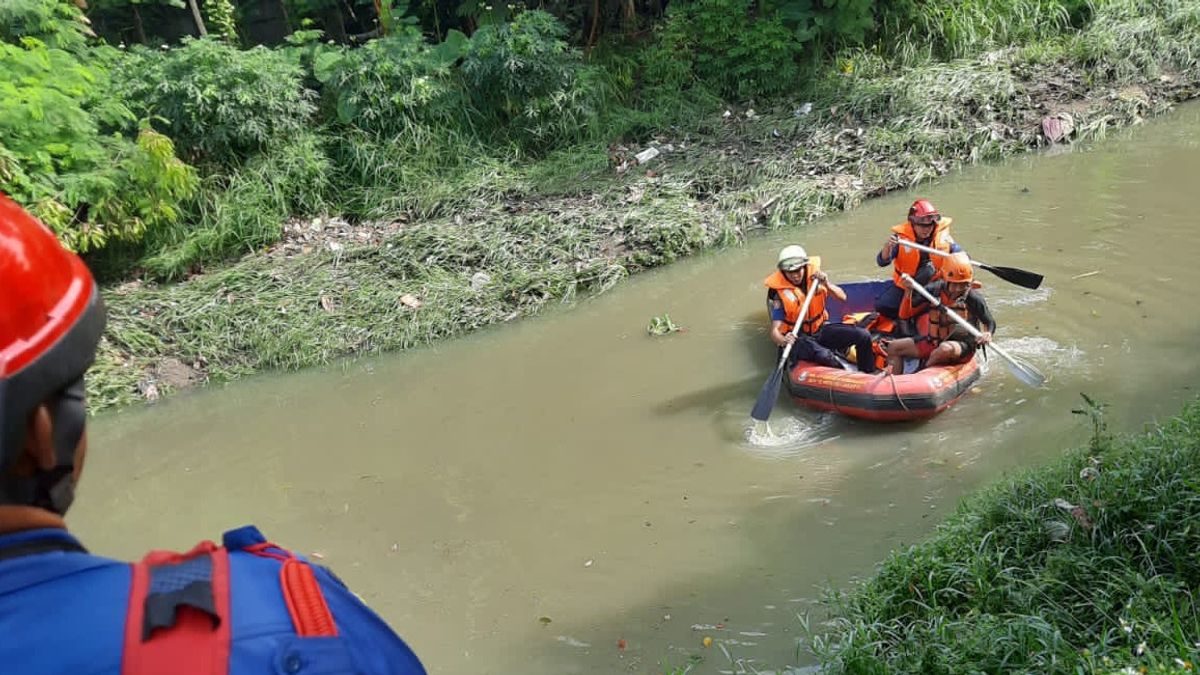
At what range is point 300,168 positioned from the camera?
10.2 metres

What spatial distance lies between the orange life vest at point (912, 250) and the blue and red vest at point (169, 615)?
6.10 meters

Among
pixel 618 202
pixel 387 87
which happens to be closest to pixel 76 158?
pixel 387 87

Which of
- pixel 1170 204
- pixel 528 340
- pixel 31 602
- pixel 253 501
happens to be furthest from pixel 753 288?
pixel 31 602

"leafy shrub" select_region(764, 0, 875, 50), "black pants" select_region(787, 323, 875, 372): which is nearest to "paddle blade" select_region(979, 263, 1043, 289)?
"black pants" select_region(787, 323, 875, 372)

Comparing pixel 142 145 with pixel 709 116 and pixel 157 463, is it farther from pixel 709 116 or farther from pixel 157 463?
pixel 709 116

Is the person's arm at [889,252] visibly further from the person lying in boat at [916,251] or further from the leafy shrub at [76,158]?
the leafy shrub at [76,158]

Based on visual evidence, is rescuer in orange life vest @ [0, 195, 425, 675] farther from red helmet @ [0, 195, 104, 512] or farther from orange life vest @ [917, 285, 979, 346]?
orange life vest @ [917, 285, 979, 346]

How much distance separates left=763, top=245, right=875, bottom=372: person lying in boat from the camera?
655 centimetres

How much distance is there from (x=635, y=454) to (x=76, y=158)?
5.76m

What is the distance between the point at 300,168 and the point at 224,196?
0.81 m

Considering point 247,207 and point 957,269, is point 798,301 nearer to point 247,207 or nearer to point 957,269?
point 957,269

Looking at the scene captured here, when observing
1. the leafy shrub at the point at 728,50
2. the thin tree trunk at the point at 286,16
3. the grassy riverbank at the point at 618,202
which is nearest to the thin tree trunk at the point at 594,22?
the leafy shrub at the point at 728,50

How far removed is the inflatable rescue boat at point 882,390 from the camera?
18.7 feet

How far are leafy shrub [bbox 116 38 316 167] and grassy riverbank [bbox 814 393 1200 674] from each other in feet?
26.8
